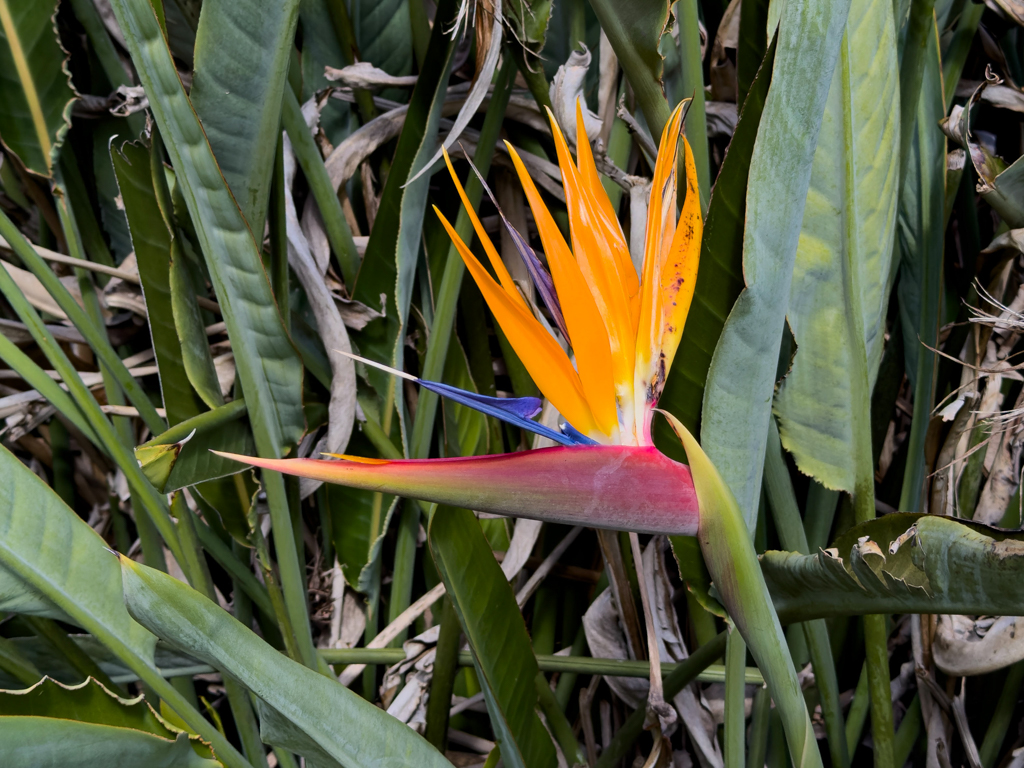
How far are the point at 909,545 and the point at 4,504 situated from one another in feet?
1.24

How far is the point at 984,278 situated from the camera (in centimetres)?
45

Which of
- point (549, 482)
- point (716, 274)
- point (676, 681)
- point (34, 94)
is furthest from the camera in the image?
point (34, 94)

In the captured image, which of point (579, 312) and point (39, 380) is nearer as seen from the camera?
point (579, 312)

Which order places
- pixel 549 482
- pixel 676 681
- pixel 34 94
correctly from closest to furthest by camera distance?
1. pixel 549 482
2. pixel 676 681
3. pixel 34 94

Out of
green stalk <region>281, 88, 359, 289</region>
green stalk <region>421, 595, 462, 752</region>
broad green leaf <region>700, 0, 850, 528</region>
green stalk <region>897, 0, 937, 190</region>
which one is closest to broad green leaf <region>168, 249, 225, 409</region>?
green stalk <region>281, 88, 359, 289</region>

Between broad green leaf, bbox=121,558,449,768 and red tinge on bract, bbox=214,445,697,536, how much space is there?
0.23 ft

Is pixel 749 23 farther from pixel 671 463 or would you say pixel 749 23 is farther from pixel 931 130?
pixel 671 463

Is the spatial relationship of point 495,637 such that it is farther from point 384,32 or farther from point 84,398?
point 384,32

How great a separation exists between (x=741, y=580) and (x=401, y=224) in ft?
1.06

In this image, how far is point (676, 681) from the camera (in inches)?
15.7

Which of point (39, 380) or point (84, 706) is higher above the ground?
point (39, 380)

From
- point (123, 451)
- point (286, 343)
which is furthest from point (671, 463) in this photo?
point (123, 451)

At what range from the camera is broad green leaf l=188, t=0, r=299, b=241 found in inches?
13.5

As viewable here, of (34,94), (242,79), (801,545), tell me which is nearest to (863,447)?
(801,545)
